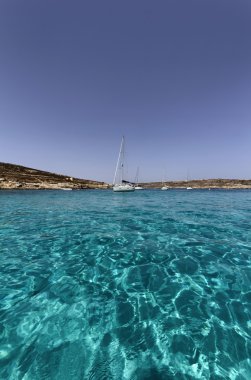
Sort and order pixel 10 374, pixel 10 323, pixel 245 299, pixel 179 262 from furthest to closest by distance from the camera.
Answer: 1. pixel 179 262
2. pixel 245 299
3. pixel 10 323
4. pixel 10 374

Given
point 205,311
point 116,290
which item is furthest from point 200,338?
point 116,290

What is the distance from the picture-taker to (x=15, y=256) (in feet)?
32.2

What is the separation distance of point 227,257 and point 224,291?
3415mm

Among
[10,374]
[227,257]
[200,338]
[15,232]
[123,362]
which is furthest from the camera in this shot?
[15,232]

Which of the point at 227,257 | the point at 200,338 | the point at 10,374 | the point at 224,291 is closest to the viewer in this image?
the point at 10,374

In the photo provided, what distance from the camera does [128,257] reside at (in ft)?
32.7

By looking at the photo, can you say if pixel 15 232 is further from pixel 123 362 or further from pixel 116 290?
pixel 123 362

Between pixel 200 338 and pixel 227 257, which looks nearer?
pixel 200 338

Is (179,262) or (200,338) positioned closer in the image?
(200,338)

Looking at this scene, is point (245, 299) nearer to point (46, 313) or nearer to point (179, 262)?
point (179, 262)

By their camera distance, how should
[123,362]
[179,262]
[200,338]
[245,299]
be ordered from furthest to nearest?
[179,262] < [245,299] < [200,338] < [123,362]

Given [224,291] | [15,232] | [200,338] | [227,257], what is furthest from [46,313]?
[15,232]

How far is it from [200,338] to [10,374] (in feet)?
14.2

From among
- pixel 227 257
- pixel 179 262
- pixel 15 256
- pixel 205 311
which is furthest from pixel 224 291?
pixel 15 256
